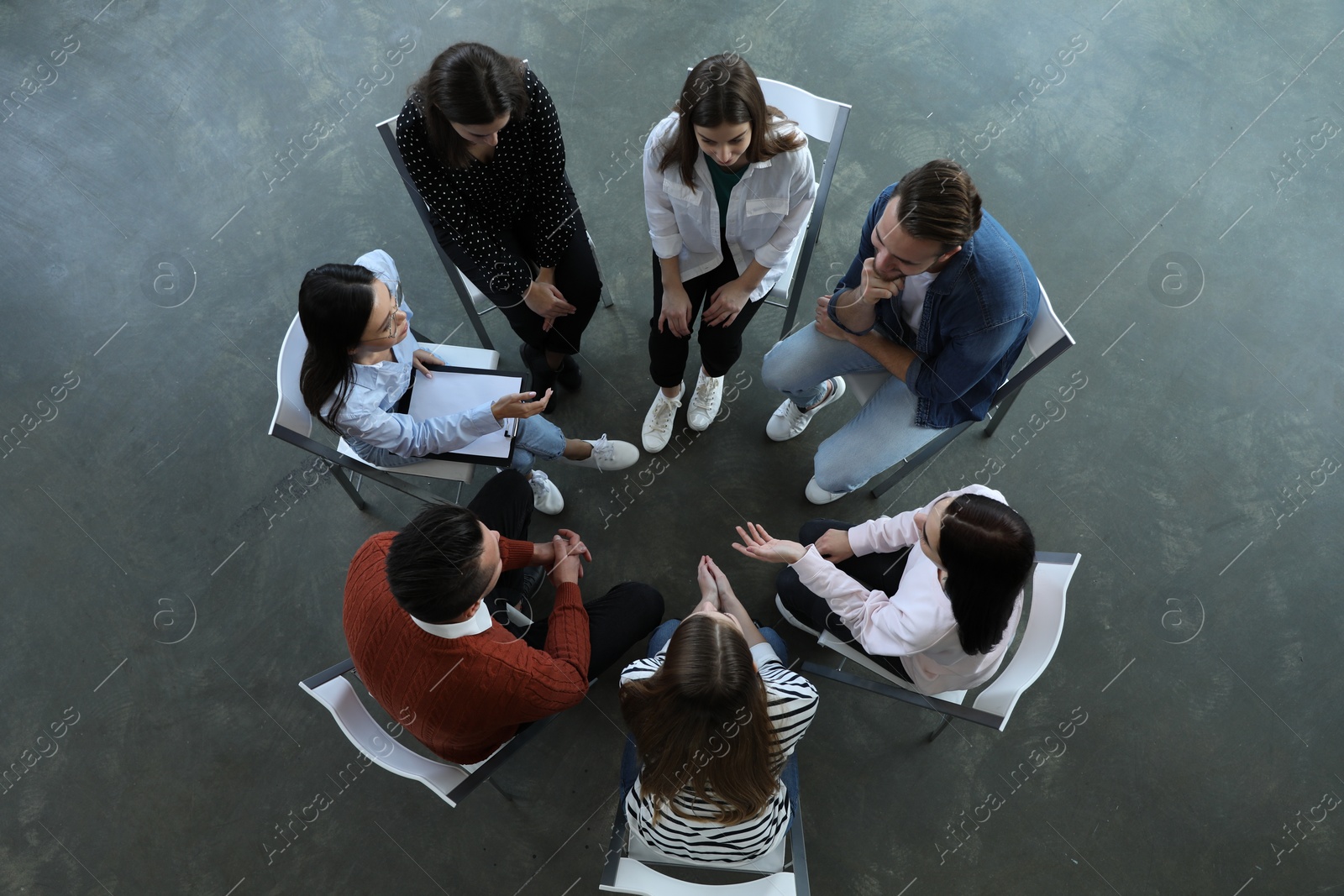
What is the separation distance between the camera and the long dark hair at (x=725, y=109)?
5.75 feet

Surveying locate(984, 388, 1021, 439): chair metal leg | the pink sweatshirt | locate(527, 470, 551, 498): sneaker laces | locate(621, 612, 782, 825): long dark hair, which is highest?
locate(621, 612, 782, 825): long dark hair

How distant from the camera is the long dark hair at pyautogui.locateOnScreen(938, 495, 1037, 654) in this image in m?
1.52

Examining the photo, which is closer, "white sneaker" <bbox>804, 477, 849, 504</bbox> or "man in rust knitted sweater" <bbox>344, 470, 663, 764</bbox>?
"man in rust knitted sweater" <bbox>344, 470, 663, 764</bbox>

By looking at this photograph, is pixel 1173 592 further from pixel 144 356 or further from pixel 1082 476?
pixel 144 356

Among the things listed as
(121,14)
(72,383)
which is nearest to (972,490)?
(72,383)

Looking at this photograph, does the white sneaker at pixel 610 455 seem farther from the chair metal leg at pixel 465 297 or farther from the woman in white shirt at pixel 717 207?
the chair metal leg at pixel 465 297

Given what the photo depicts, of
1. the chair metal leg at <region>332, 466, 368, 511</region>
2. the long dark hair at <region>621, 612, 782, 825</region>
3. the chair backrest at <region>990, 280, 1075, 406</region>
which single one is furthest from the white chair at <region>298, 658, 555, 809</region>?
the chair backrest at <region>990, 280, 1075, 406</region>

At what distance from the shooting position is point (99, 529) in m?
2.71

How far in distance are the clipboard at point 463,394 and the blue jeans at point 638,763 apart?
65cm

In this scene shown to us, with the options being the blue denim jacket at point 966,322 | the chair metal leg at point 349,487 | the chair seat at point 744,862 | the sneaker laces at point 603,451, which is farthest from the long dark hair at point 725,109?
the chair seat at point 744,862

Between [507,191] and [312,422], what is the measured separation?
32.8 inches

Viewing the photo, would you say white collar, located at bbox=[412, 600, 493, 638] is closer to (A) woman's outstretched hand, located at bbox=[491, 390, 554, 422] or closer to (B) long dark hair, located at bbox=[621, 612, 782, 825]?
(B) long dark hair, located at bbox=[621, 612, 782, 825]

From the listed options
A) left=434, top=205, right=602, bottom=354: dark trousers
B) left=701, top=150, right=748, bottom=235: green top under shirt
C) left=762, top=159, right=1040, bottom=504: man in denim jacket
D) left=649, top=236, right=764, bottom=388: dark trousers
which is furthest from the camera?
left=649, top=236, right=764, bottom=388: dark trousers

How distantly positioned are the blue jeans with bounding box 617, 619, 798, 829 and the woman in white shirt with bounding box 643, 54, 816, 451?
88cm
